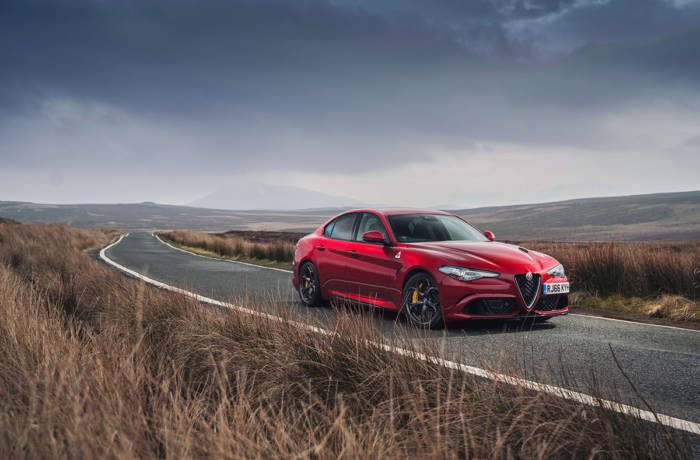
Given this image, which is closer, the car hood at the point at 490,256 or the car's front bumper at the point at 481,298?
the car's front bumper at the point at 481,298

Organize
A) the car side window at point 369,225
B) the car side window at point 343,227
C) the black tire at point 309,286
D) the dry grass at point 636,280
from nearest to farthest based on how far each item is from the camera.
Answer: the car side window at point 369,225 → the car side window at point 343,227 → the dry grass at point 636,280 → the black tire at point 309,286

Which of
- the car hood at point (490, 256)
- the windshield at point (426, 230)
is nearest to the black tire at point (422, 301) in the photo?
the car hood at point (490, 256)

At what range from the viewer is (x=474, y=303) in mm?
7246

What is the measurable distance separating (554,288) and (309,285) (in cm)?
387

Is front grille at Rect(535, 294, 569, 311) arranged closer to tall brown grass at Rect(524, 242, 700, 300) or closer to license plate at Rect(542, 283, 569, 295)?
license plate at Rect(542, 283, 569, 295)

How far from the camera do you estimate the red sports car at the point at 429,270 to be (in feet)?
23.8

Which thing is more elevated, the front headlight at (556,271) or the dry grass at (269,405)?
the front headlight at (556,271)

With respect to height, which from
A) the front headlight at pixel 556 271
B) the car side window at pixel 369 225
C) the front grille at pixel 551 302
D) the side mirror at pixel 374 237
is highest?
the car side window at pixel 369 225

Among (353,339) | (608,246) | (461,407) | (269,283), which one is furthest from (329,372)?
(269,283)

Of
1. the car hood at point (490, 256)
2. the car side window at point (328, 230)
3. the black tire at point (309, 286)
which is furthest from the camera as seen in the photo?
the car side window at point (328, 230)

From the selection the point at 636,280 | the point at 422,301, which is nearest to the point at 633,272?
the point at 636,280

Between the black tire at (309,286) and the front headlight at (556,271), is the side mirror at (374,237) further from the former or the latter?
the front headlight at (556,271)

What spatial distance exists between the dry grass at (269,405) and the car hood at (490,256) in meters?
3.11

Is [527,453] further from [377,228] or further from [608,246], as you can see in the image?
[608,246]
